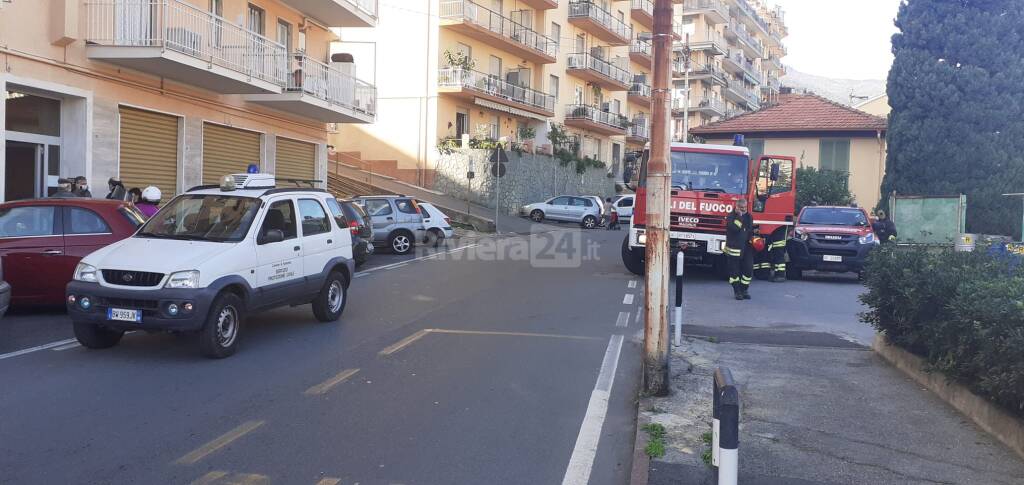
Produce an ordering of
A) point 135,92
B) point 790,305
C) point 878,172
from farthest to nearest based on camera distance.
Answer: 1. point 878,172
2. point 135,92
3. point 790,305

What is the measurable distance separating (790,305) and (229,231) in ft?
29.1

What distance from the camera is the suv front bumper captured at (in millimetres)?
7754

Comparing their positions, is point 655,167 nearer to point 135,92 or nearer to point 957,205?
point 135,92

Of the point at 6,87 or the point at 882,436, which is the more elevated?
the point at 6,87

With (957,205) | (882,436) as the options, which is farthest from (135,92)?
(957,205)

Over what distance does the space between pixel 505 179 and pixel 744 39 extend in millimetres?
45421

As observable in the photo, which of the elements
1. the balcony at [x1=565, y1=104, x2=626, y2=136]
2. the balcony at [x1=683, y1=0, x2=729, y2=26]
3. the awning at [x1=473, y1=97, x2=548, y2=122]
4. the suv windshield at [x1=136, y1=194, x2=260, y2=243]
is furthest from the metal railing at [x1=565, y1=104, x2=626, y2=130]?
the suv windshield at [x1=136, y1=194, x2=260, y2=243]

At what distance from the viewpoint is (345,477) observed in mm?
4922

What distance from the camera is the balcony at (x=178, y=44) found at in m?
16.0

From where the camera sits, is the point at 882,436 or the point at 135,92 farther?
the point at 135,92

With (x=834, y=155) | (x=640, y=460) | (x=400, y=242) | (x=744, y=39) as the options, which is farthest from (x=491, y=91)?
(x=744, y=39)

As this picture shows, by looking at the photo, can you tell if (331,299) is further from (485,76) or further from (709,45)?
(709,45)

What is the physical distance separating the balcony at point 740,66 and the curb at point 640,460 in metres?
68.7

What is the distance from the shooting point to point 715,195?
52.8 feet
